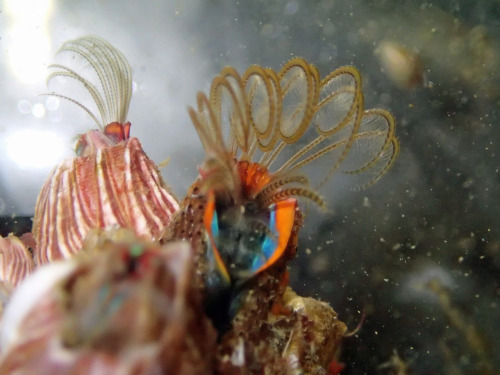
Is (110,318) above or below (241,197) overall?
below

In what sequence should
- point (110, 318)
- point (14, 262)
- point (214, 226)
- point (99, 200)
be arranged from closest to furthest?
point (110, 318) → point (214, 226) → point (99, 200) → point (14, 262)

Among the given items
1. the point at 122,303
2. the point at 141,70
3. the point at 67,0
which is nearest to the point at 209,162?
the point at 122,303

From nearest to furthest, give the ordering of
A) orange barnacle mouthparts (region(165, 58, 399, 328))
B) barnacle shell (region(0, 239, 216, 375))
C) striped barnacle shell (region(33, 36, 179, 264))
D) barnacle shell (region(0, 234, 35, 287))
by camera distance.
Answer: barnacle shell (region(0, 239, 216, 375)), orange barnacle mouthparts (region(165, 58, 399, 328)), striped barnacle shell (region(33, 36, 179, 264)), barnacle shell (region(0, 234, 35, 287))

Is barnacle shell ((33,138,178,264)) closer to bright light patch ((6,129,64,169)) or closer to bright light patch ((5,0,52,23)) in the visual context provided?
bright light patch ((6,129,64,169))

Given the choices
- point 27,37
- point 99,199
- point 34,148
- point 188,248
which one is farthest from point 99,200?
point 27,37

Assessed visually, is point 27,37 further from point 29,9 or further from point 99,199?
point 99,199

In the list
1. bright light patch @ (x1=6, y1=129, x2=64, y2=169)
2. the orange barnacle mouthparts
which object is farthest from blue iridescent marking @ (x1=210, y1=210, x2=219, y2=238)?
bright light patch @ (x1=6, y1=129, x2=64, y2=169)
